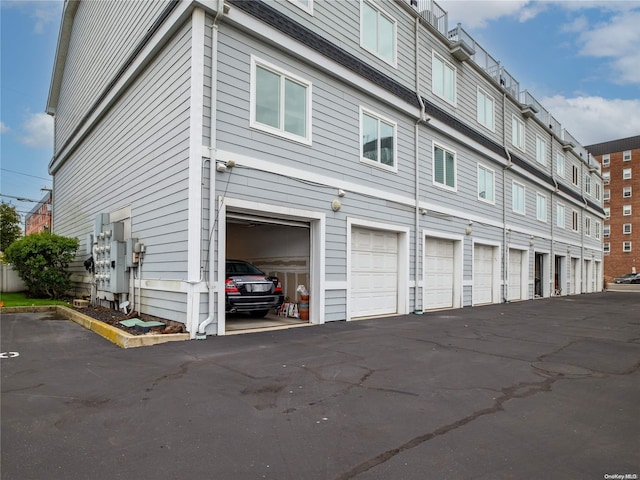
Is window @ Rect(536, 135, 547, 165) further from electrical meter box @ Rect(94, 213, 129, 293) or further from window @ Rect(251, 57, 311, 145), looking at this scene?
electrical meter box @ Rect(94, 213, 129, 293)

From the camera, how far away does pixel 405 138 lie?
38.8ft

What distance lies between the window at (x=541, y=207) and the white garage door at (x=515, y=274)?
2.99m

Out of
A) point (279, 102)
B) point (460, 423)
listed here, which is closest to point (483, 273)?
point (279, 102)

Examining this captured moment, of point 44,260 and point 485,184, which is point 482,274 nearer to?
point 485,184

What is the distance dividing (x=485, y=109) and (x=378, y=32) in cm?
695

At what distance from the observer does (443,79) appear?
44.8 ft

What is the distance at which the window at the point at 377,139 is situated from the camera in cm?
1048

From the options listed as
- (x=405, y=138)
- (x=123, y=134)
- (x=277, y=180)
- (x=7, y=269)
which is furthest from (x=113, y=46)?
(x=7, y=269)

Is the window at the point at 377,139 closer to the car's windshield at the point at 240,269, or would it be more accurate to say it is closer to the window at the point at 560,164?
the car's windshield at the point at 240,269

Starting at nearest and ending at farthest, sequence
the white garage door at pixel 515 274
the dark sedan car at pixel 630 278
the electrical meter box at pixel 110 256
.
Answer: the electrical meter box at pixel 110 256
the white garage door at pixel 515 274
the dark sedan car at pixel 630 278

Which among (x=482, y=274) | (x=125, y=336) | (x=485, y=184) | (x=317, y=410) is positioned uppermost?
(x=485, y=184)

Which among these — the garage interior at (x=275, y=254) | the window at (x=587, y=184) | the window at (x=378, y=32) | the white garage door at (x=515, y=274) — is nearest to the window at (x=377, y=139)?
the window at (x=378, y=32)

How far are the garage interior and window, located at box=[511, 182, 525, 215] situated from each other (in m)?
11.6

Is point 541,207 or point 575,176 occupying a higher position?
point 575,176
